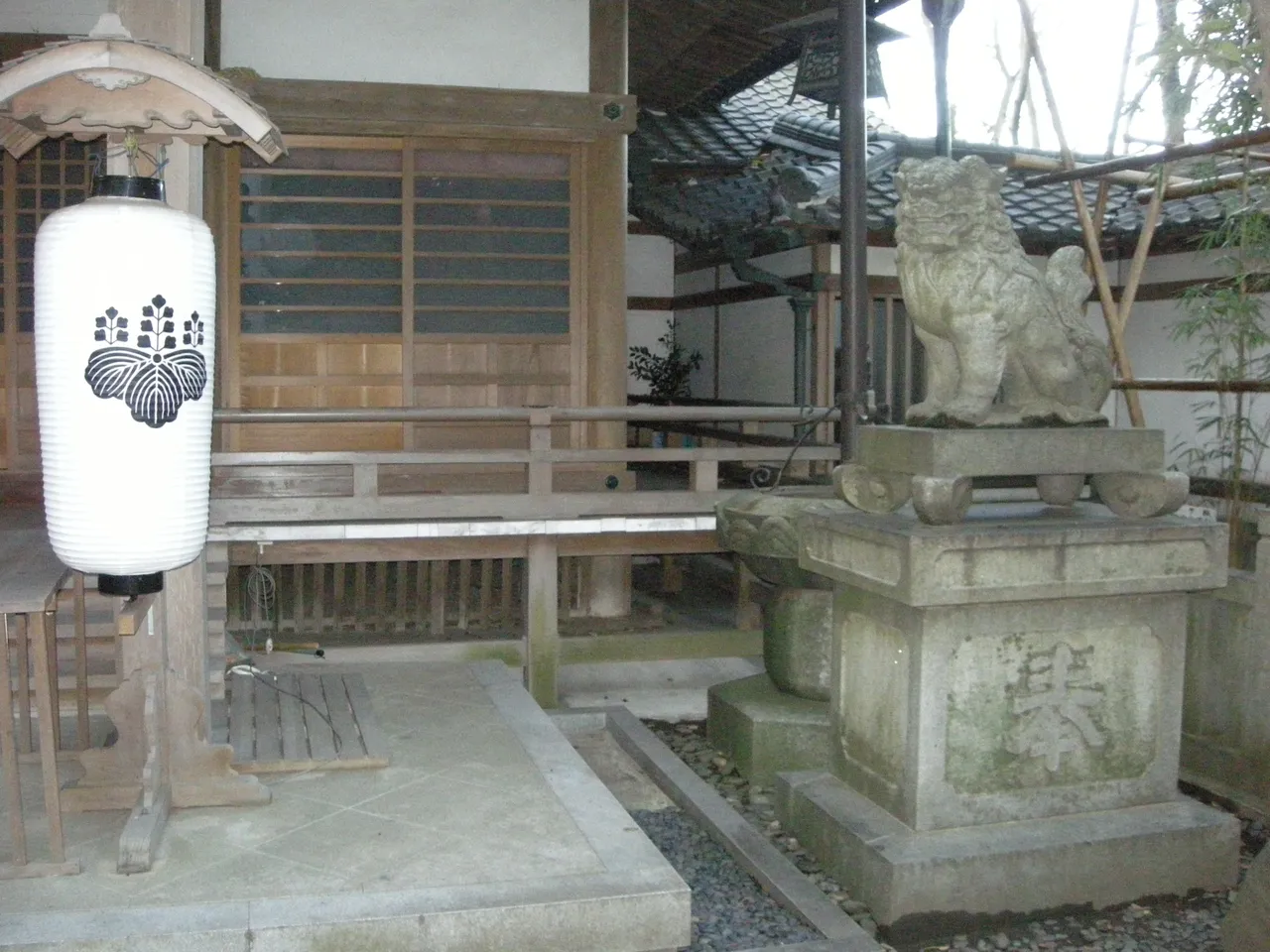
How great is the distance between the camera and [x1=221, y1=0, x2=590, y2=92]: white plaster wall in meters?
8.59

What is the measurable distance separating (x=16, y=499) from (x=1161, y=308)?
1027 centimetres

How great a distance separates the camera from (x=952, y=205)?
197 inches

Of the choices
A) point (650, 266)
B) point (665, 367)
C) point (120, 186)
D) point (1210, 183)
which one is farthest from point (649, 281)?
point (120, 186)

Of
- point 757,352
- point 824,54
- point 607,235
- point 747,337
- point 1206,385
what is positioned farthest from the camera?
point 747,337

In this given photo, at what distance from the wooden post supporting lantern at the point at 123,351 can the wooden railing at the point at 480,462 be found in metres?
3.17

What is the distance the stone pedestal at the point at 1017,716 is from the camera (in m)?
4.77

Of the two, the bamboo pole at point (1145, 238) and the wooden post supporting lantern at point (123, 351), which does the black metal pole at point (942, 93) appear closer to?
the bamboo pole at point (1145, 238)

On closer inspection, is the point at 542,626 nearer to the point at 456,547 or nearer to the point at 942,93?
the point at 456,547

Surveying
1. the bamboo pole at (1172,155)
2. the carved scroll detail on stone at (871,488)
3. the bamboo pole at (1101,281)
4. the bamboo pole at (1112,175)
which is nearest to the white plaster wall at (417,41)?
the bamboo pole at (1112,175)

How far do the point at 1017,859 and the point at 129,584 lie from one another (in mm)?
3484

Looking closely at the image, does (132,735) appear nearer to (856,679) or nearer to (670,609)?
(856,679)

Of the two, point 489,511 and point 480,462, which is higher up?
point 480,462

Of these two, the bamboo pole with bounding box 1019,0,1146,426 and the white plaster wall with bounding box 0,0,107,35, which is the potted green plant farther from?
the white plaster wall with bounding box 0,0,107,35

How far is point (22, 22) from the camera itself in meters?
8.37
